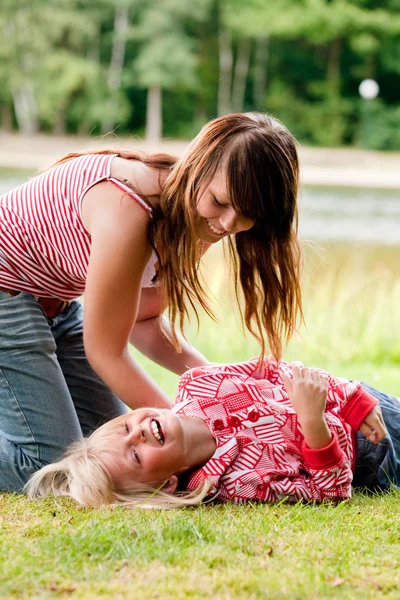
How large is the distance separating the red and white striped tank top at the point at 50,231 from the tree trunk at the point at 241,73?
28.3 metres

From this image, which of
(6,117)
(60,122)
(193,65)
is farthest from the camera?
(193,65)

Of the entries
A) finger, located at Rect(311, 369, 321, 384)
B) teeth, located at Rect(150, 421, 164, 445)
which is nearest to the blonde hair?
teeth, located at Rect(150, 421, 164, 445)

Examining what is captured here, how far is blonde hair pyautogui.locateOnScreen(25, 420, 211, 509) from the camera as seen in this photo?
224 centimetres

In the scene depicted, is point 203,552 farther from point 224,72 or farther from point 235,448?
point 224,72

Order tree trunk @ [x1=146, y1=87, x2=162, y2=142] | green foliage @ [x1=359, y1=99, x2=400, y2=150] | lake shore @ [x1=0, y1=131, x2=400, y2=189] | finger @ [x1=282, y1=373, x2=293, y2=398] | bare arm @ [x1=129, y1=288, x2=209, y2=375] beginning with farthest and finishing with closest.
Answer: tree trunk @ [x1=146, y1=87, x2=162, y2=142]
green foliage @ [x1=359, y1=99, x2=400, y2=150]
lake shore @ [x1=0, y1=131, x2=400, y2=189]
bare arm @ [x1=129, y1=288, x2=209, y2=375]
finger @ [x1=282, y1=373, x2=293, y2=398]

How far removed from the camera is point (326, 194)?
16.6 metres

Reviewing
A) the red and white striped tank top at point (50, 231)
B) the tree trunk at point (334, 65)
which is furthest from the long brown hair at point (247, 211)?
the tree trunk at point (334, 65)

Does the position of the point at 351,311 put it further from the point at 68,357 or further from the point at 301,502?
the point at 301,502

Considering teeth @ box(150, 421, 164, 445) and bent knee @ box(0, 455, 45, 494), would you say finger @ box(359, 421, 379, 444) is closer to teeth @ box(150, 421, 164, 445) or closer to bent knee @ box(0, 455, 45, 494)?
teeth @ box(150, 421, 164, 445)

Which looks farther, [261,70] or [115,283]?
[261,70]

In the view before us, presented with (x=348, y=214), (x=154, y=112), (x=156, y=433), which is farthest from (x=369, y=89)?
(x=156, y=433)

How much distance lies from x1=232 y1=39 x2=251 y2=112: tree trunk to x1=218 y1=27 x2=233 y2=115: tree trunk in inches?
8.7

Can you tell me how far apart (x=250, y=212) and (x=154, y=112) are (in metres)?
27.8

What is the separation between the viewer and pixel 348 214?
13.6 m
